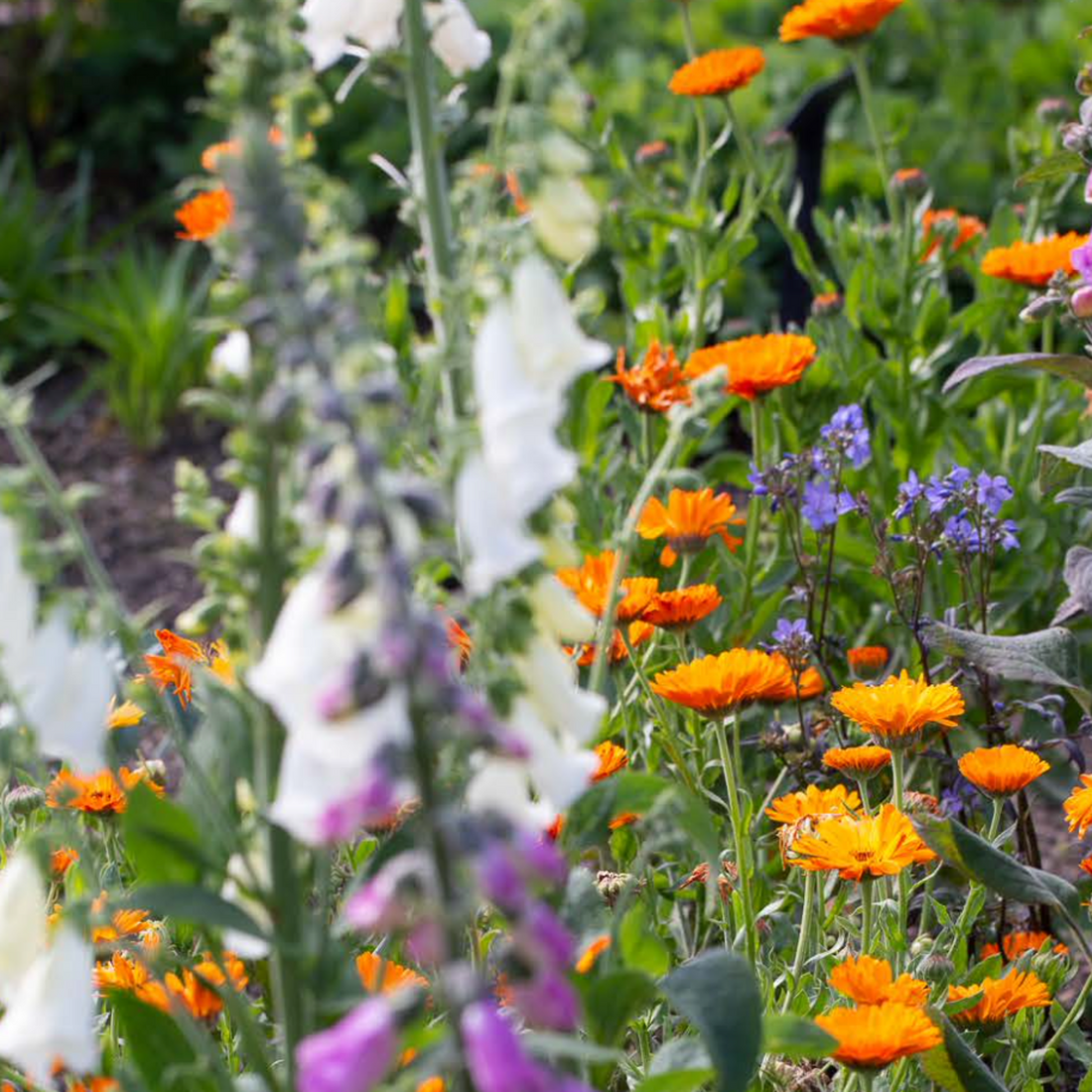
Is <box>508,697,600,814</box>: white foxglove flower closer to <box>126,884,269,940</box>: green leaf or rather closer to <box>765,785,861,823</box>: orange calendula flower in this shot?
<box>126,884,269,940</box>: green leaf

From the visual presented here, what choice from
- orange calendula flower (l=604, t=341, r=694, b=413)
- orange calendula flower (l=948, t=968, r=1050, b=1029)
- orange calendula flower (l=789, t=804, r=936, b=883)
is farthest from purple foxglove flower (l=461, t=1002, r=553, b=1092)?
orange calendula flower (l=604, t=341, r=694, b=413)

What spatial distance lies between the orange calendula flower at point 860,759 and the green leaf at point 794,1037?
47 cm

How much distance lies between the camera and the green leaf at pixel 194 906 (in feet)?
3.11

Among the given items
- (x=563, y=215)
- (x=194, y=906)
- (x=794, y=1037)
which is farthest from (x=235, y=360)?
(x=794, y=1037)

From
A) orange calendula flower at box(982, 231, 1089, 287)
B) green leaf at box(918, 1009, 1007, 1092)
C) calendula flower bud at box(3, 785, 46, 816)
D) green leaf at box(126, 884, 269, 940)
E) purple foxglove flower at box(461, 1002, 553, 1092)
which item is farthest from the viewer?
orange calendula flower at box(982, 231, 1089, 287)

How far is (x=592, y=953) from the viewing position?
1.15 meters

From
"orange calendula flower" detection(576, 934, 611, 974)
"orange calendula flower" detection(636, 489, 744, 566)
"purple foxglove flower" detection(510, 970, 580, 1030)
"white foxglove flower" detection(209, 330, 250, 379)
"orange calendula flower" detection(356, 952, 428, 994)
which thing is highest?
"white foxglove flower" detection(209, 330, 250, 379)

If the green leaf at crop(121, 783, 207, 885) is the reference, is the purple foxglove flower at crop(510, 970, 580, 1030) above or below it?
above

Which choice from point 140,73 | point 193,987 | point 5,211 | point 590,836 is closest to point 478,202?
point 590,836

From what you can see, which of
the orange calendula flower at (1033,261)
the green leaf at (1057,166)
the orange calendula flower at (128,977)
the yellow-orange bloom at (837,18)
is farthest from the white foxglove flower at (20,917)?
the yellow-orange bloom at (837,18)

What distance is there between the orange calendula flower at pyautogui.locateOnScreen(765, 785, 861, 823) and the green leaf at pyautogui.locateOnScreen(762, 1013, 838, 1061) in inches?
15.7

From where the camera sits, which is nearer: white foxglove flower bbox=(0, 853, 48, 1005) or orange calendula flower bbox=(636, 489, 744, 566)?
white foxglove flower bbox=(0, 853, 48, 1005)

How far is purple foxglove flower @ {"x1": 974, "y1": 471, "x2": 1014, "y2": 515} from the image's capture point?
1872 millimetres

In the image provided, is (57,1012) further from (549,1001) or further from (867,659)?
(867,659)
